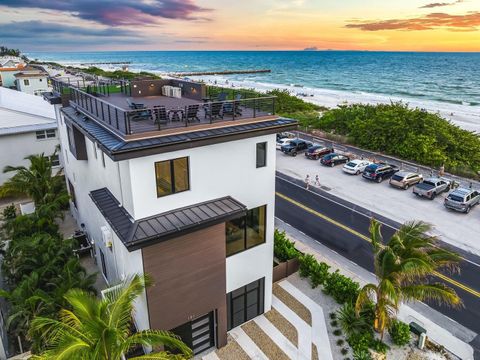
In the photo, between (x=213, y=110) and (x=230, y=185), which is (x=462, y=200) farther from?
(x=213, y=110)

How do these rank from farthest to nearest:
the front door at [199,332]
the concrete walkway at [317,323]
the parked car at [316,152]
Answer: the parked car at [316,152]
the concrete walkway at [317,323]
the front door at [199,332]

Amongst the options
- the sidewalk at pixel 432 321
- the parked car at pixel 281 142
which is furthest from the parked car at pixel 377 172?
the sidewalk at pixel 432 321

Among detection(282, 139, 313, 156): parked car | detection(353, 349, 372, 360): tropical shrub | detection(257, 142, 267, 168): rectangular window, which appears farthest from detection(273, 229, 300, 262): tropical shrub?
detection(282, 139, 313, 156): parked car

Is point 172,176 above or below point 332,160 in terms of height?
above

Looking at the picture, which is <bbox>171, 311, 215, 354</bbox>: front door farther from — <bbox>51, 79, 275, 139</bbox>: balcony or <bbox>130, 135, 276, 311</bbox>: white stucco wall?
<bbox>51, 79, 275, 139</bbox>: balcony

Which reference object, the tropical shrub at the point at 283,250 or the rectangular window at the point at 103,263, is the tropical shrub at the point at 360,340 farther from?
the rectangular window at the point at 103,263

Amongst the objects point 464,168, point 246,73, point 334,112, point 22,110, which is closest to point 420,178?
point 464,168

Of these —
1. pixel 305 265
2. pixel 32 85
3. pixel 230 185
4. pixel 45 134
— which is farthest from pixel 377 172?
pixel 32 85
